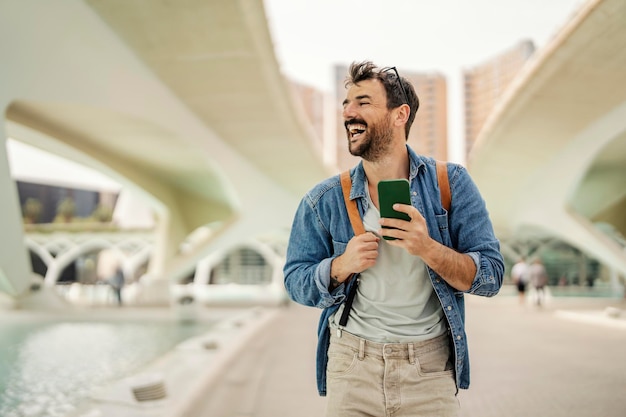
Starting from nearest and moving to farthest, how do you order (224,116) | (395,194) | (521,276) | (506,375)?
A: (395,194)
(506,375)
(224,116)
(521,276)

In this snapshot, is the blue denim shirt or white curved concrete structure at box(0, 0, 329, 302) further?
white curved concrete structure at box(0, 0, 329, 302)

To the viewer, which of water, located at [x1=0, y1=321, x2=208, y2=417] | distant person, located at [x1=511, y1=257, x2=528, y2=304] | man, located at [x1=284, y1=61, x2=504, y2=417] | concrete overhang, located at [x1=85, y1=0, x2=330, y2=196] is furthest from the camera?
distant person, located at [x1=511, y1=257, x2=528, y2=304]

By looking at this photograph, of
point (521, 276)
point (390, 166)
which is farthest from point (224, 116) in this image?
point (390, 166)

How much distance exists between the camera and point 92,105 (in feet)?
41.0

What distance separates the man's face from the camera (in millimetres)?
1906

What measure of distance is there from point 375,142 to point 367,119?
80 millimetres

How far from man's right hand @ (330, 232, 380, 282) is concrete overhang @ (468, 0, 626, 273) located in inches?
378

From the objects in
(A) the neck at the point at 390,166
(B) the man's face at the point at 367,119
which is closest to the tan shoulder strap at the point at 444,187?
(A) the neck at the point at 390,166

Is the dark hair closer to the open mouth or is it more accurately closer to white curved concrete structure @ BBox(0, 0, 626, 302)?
the open mouth

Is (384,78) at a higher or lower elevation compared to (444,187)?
higher

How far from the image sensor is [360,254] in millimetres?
1739

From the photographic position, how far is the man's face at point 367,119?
75.0 inches

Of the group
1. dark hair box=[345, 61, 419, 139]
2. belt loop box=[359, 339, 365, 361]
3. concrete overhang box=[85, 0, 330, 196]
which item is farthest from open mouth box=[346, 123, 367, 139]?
concrete overhang box=[85, 0, 330, 196]

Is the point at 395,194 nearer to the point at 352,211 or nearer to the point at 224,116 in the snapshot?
the point at 352,211
